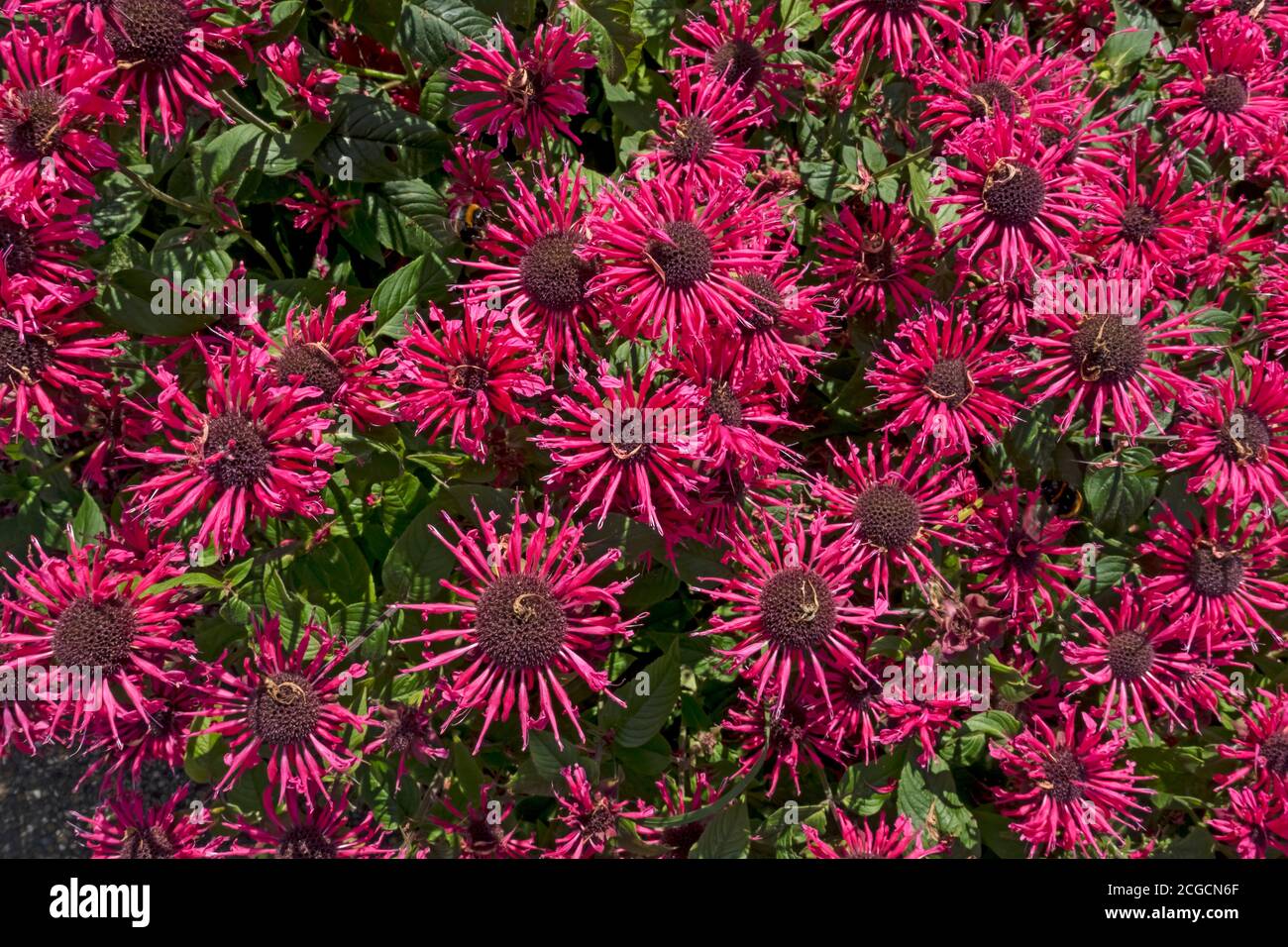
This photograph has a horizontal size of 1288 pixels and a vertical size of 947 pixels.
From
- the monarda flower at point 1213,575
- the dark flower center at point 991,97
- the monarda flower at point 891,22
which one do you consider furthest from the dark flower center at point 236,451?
the monarda flower at point 1213,575

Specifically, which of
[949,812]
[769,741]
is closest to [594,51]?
[769,741]

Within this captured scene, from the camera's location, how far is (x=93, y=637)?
212cm

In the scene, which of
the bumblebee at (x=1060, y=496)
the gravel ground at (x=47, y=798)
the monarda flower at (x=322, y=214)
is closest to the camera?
the monarda flower at (x=322, y=214)

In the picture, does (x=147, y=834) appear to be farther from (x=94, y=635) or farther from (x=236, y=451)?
(x=236, y=451)

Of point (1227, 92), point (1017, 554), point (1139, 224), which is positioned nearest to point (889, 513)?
point (1017, 554)

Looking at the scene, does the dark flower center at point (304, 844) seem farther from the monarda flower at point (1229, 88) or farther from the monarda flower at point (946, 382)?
the monarda flower at point (1229, 88)

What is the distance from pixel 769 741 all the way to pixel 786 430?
3.40 feet

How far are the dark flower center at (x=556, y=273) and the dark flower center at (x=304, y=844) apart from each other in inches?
67.2

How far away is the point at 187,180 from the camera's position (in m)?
2.62

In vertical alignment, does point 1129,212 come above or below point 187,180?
below

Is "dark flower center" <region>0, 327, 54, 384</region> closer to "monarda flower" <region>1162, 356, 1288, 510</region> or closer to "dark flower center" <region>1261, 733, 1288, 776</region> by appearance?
"monarda flower" <region>1162, 356, 1288, 510</region>

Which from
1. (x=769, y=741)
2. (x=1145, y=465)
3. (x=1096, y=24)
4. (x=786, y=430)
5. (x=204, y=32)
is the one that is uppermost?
(x=1096, y=24)

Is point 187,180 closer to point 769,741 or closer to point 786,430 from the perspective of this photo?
point 786,430

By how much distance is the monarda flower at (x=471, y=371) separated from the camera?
2.10 m
